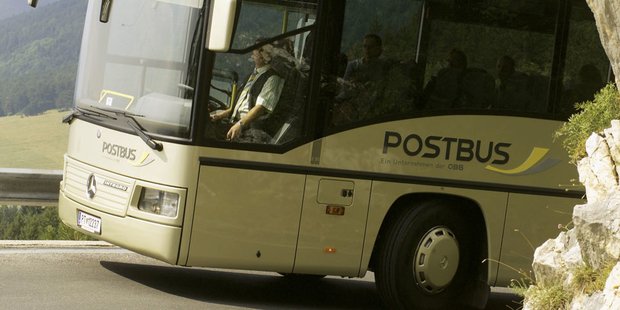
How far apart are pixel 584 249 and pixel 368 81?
10.7 feet

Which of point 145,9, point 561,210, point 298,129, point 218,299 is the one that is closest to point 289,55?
point 298,129

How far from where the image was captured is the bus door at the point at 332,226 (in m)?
10.5

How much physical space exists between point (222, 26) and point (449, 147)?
232cm

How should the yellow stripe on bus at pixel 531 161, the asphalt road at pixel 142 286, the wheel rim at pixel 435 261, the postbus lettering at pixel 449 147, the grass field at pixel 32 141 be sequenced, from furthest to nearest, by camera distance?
1. the grass field at pixel 32 141
2. the yellow stripe on bus at pixel 531 161
3. the wheel rim at pixel 435 261
4. the postbus lettering at pixel 449 147
5. the asphalt road at pixel 142 286

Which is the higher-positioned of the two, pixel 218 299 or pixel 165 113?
pixel 165 113

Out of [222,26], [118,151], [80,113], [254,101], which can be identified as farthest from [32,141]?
[222,26]

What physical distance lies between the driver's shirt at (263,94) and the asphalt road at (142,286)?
5.05 ft

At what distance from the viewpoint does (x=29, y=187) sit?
13.0 meters

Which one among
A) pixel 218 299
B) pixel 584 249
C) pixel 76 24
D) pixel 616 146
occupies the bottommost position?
pixel 218 299

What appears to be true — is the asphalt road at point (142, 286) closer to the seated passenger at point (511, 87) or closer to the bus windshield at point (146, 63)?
the bus windshield at point (146, 63)

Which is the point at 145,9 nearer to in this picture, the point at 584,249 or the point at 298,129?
the point at 298,129

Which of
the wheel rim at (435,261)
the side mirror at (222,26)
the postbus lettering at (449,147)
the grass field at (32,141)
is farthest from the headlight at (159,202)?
the grass field at (32,141)

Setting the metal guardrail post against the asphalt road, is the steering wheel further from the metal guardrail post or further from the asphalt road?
the metal guardrail post

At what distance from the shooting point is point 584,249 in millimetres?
7691
